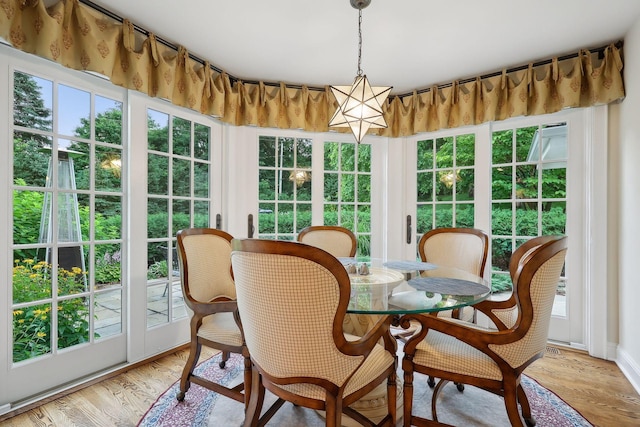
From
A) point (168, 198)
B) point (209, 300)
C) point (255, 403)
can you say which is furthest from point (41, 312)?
point (255, 403)

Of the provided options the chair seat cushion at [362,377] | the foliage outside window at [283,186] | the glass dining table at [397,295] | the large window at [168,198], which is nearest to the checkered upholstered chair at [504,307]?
the glass dining table at [397,295]

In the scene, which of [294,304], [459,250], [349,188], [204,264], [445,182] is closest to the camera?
[294,304]

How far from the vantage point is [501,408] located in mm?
1885

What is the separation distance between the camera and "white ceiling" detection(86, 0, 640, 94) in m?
2.10

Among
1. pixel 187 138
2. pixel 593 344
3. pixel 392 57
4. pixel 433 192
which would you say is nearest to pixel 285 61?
pixel 392 57

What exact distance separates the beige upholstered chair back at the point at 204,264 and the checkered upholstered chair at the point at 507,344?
1.33 m

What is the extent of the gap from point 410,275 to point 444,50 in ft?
6.14

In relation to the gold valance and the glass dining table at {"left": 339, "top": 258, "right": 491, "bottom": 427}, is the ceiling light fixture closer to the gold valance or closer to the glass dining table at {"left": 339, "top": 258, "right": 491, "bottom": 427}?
the glass dining table at {"left": 339, "top": 258, "right": 491, "bottom": 427}

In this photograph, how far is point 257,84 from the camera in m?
3.24

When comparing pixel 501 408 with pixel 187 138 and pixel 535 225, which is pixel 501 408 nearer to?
pixel 535 225

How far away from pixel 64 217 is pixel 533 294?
2.67 metres

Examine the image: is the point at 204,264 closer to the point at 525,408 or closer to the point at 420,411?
the point at 420,411

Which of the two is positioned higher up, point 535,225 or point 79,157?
point 79,157

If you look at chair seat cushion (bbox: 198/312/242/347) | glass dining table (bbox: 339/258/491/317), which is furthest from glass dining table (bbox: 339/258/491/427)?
chair seat cushion (bbox: 198/312/242/347)
